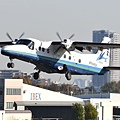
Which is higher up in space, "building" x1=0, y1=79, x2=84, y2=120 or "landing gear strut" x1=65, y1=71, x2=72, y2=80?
"landing gear strut" x1=65, y1=71, x2=72, y2=80

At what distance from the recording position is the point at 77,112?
131125mm

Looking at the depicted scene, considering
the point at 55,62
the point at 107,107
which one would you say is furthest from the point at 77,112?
the point at 55,62

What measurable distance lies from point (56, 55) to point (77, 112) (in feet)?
191

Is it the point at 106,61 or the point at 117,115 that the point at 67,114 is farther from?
the point at 106,61

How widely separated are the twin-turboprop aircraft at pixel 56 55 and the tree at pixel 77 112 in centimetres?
5007

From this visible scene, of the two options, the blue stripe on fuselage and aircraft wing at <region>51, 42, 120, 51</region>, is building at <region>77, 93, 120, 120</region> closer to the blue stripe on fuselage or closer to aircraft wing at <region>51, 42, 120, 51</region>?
the blue stripe on fuselage

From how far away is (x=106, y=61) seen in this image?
84438mm

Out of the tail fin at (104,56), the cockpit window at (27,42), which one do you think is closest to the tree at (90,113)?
the tail fin at (104,56)

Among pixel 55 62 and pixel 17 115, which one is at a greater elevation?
pixel 55 62

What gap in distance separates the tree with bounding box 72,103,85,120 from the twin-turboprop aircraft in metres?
50.1

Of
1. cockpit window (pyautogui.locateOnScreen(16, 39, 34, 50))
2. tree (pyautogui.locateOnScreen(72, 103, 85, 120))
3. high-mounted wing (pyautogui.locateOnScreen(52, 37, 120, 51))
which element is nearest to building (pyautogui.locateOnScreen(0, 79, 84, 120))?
tree (pyautogui.locateOnScreen(72, 103, 85, 120))

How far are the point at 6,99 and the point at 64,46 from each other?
62237 millimetres

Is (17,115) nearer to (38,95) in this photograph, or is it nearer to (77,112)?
(77,112)

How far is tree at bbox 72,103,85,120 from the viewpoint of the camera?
130 metres
